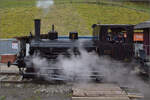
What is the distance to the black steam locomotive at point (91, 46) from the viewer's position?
661cm

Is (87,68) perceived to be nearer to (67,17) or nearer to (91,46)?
(91,46)

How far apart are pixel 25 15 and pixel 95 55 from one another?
803 inches

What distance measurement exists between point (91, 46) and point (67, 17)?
18253 mm

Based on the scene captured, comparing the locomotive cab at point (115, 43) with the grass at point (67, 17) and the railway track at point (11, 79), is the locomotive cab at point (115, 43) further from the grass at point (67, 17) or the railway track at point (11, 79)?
the grass at point (67, 17)

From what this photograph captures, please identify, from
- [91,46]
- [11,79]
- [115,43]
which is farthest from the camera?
[11,79]


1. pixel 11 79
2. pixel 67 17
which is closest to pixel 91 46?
pixel 11 79

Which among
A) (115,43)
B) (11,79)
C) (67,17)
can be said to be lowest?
(11,79)

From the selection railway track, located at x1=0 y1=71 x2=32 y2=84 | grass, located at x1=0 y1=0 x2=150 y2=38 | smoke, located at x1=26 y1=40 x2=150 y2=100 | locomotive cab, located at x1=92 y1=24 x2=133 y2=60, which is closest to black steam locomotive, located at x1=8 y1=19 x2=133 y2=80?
locomotive cab, located at x1=92 y1=24 x2=133 y2=60

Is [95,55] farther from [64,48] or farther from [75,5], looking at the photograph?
[75,5]

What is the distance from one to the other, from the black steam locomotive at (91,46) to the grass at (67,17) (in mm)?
12363

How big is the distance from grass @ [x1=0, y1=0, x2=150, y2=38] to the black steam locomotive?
1236 cm

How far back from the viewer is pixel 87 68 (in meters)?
6.72

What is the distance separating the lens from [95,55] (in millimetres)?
6762

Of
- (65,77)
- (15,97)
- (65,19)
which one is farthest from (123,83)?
(65,19)
